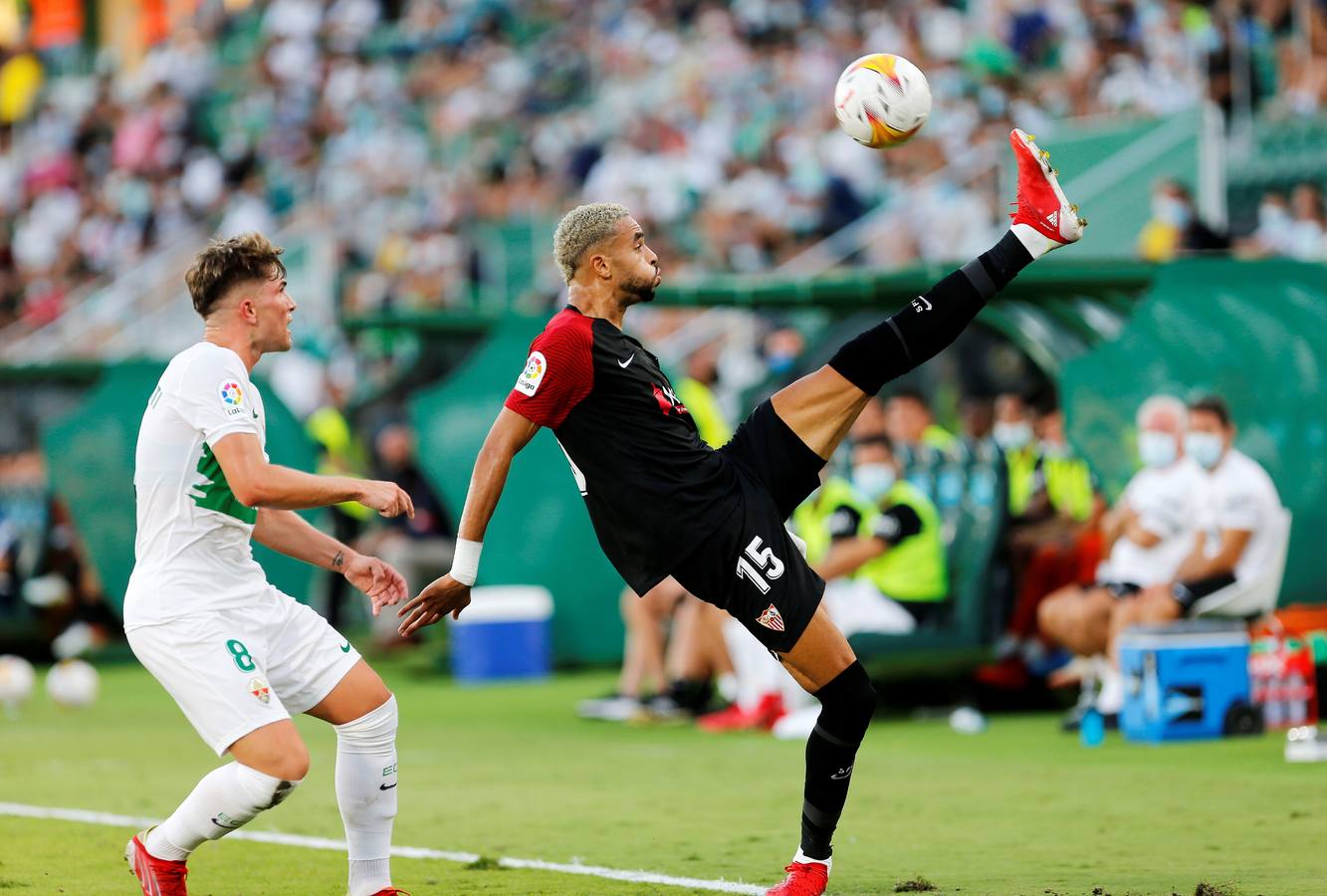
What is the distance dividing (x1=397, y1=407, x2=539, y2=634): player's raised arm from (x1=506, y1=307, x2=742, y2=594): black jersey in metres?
0.07

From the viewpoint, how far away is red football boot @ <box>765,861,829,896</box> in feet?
20.9

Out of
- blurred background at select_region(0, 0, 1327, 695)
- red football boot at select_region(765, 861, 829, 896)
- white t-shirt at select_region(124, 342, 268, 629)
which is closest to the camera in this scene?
white t-shirt at select_region(124, 342, 268, 629)

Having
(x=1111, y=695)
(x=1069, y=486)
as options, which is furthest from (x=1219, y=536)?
(x=1069, y=486)

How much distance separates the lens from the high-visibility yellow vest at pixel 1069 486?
45.9 ft

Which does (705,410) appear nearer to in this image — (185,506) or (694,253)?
(694,253)

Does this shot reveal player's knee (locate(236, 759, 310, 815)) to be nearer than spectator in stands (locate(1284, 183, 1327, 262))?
Yes

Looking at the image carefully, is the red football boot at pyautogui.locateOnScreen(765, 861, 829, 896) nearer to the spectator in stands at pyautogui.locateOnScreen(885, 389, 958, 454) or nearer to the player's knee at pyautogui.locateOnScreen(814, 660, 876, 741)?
the player's knee at pyautogui.locateOnScreen(814, 660, 876, 741)

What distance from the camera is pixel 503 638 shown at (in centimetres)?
1617

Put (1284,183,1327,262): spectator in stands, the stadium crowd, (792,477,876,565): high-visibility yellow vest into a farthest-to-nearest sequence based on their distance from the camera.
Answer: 1. the stadium crowd
2. (1284,183,1327,262): spectator in stands
3. (792,477,876,565): high-visibility yellow vest

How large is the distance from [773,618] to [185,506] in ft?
6.15

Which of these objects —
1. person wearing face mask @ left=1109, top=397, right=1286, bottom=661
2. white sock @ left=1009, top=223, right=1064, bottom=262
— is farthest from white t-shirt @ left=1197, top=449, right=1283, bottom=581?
white sock @ left=1009, top=223, right=1064, bottom=262

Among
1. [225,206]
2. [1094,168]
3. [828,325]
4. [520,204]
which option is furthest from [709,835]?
[225,206]

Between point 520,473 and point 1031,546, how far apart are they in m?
5.05

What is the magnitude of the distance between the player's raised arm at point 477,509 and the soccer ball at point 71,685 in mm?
8831
